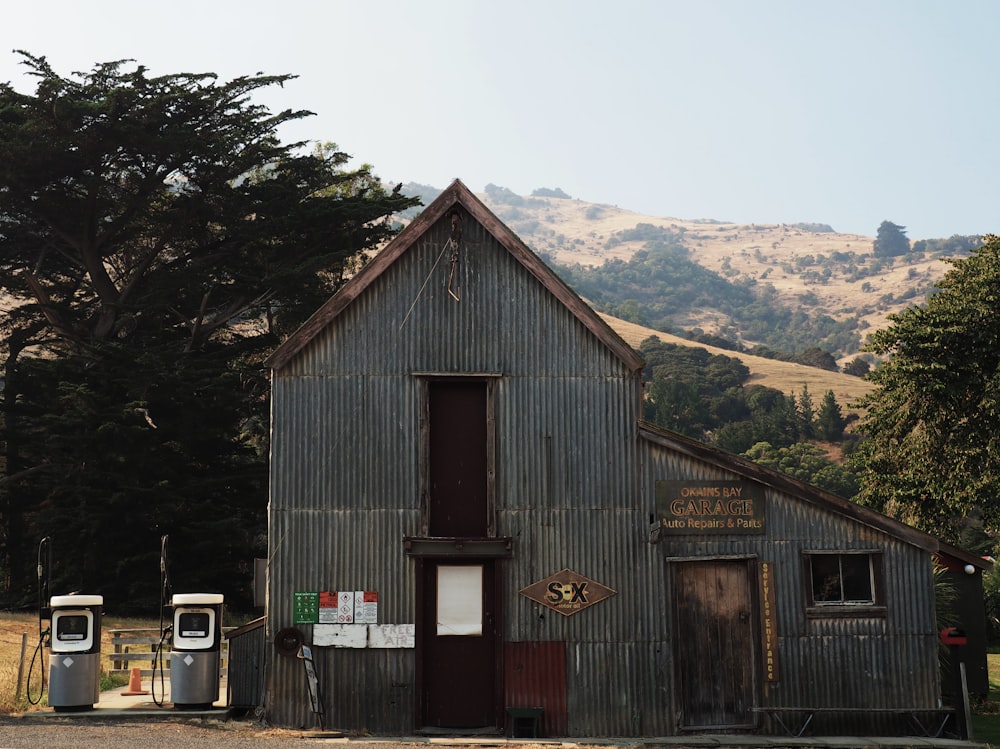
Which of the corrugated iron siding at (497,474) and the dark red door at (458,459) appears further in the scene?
the dark red door at (458,459)

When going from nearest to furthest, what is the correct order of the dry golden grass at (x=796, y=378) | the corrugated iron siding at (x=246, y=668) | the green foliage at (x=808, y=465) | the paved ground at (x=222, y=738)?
the paved ground at (x=222, y=738) → the corrugated iron siding at (x=246, y=668) → the green foliage at (x=808, y=465) → the dry golden grass at (x=796, y=378)

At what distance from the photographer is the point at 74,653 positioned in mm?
17859

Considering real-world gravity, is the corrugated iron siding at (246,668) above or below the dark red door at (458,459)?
below

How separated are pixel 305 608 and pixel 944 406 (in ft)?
75.4

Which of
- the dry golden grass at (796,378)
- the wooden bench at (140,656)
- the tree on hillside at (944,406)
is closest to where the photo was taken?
the wooden bench at (140,656)

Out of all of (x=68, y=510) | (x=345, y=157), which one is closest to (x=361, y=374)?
(x=68, y=510)

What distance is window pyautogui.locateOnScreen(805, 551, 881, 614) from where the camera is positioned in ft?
58.1

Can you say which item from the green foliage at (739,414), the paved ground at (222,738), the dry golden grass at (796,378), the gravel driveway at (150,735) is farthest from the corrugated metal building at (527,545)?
the dry golden grass at (796,378)

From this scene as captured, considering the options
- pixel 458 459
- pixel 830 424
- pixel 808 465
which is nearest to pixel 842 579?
pixel 458 459

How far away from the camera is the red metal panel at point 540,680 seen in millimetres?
17312

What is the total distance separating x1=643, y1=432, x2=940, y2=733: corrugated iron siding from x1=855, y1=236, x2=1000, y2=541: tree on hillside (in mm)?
15319

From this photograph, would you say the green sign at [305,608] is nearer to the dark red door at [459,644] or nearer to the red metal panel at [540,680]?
the dark red door at [459,644]

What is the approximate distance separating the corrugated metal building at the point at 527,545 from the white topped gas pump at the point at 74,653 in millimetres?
3107

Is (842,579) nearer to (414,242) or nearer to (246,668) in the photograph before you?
(414,242)
